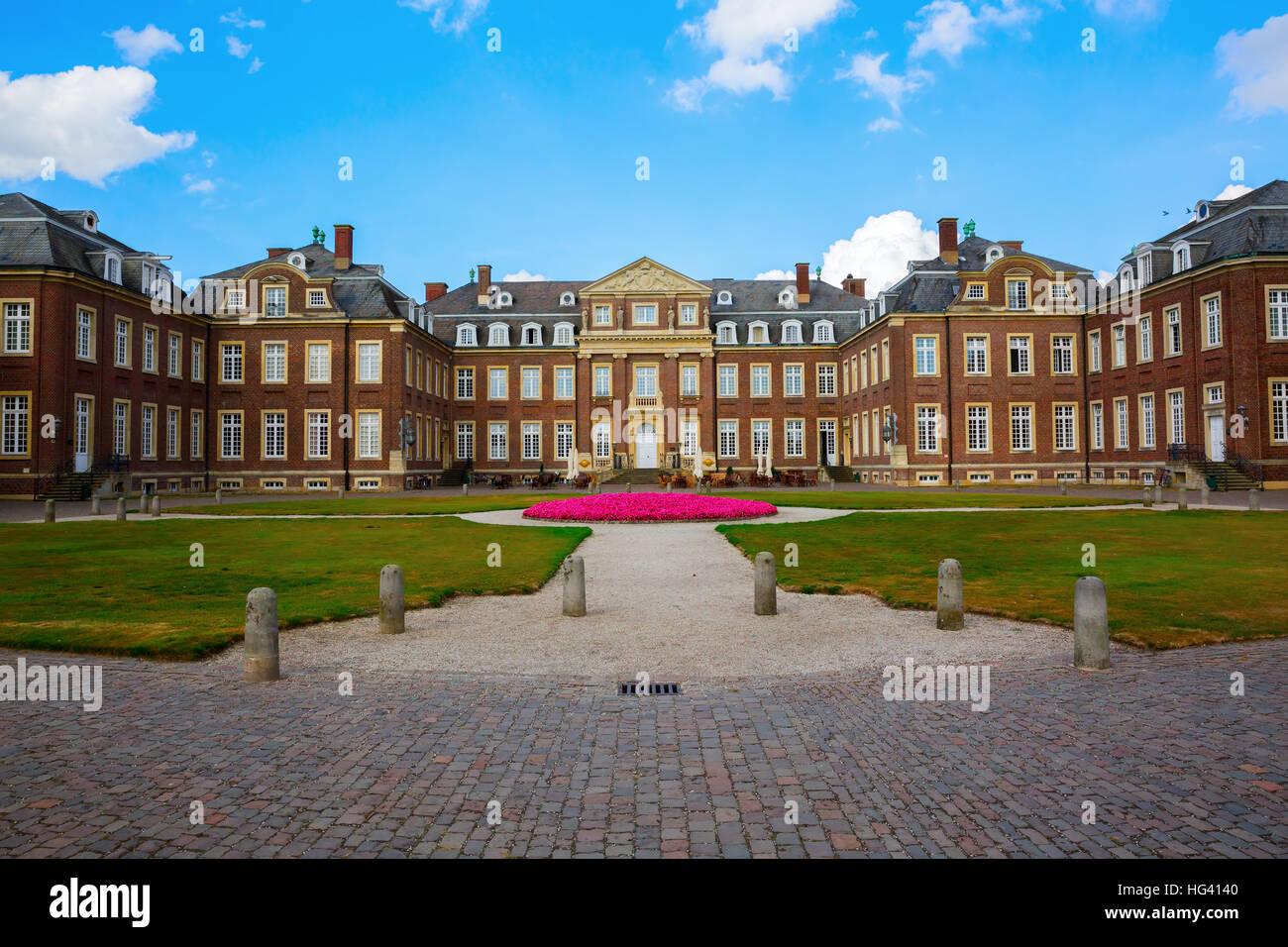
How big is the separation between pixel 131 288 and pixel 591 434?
28017mm

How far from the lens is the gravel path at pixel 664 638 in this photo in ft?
23.5

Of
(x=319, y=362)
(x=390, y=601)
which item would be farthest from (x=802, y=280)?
(x=390, y=601)

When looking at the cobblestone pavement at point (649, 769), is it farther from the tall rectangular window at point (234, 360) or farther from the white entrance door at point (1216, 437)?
the tall rectangular window at point (234, 360)

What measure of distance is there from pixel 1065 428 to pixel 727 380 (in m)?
21.7

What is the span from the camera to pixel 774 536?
16.9 m

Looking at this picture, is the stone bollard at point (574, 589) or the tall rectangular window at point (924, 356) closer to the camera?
the stone bollard at point (574, 589)

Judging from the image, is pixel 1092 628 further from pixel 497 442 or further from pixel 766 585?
pixel 497 442

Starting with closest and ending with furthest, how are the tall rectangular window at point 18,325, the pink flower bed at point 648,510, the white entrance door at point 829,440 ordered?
1. the pink flower bed at point 648,510
2. the tall rectangular window at point 18,325
3. the white entrance door at point 829,440

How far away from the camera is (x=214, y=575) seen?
38.7 feet

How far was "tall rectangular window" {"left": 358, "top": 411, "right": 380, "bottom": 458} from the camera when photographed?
4572 centimetres

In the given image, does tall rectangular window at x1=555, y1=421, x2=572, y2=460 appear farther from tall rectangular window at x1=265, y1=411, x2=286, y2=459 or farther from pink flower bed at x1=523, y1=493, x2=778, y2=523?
pink flower bed at x1=523, y1=493, x2=778, y2=523

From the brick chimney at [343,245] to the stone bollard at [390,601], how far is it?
45.8m

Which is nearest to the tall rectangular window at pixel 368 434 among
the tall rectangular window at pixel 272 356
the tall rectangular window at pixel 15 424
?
the tall rectangular window at pixel 272 356

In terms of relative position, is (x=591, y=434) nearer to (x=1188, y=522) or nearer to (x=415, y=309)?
(x=415, y=309)
